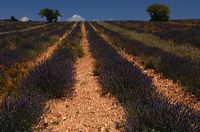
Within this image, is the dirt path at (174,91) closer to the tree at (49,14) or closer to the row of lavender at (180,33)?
the row of lavender at (180,33)

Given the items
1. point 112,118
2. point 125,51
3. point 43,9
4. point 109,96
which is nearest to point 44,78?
point 109,96

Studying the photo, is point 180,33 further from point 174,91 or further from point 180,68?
point 174,91

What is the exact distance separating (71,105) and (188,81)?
7.79 ft

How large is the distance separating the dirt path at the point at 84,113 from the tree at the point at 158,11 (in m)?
72.4

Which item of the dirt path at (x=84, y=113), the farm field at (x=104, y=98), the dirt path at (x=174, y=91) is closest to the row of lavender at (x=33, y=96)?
the farm field at (x=104, y=98)

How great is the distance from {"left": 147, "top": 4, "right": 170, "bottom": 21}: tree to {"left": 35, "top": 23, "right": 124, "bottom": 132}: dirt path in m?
72.4

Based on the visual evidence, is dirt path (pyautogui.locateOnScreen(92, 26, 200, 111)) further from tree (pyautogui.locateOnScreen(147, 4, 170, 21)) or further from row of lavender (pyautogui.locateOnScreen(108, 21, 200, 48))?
tree (pyautogui.locateOnScreen(147, 4, 170, 21))

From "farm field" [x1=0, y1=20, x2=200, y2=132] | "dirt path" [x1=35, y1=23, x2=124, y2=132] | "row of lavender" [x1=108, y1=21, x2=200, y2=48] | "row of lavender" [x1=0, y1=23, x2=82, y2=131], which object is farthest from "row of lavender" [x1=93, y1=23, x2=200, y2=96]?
"row of lavender" [x1=108, y1=21, x2=200, y2=48]

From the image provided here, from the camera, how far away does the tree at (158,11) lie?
7862 centimetres

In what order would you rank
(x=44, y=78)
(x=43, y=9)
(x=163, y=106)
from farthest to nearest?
(x=43, y=9) < (x=44, y=78) < (x=163, y=106)

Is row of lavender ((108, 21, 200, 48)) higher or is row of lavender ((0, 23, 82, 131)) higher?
row of lavender ((0, 23, 82, 131))

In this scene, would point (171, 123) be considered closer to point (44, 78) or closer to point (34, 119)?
point (34, 119)

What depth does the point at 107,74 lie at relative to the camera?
24.3 ft

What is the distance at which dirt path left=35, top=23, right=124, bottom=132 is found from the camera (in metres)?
5.08
